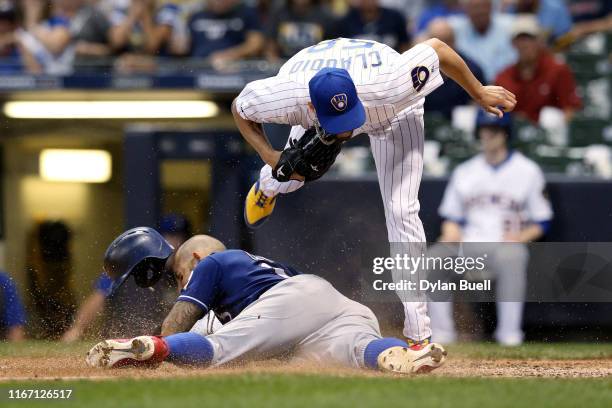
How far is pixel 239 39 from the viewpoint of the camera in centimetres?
1108

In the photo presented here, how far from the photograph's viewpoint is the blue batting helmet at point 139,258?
627 cm

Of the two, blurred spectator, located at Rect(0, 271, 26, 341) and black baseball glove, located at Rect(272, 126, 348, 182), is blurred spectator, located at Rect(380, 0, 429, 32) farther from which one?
black baseball glove, located at Rect(272, 126, 348, 182)

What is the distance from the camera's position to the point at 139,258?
6.27m

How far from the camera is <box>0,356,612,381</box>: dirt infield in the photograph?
568 centimetres

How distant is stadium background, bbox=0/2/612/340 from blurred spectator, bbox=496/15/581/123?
260 millimetres

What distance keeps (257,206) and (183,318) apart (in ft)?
5.17

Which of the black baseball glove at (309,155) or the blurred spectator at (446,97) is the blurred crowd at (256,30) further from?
Answer: the black baseball glove at (309,155)

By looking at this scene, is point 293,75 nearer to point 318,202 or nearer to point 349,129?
point 349,129

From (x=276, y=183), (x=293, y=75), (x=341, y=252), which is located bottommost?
(x=341, y=252)

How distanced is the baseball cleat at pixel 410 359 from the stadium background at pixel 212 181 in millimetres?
2239

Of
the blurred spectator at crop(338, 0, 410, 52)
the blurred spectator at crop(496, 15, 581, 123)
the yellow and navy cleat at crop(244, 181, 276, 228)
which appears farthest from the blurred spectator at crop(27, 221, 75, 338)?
the blurred spectator at crop(496, 15, 581, 123)

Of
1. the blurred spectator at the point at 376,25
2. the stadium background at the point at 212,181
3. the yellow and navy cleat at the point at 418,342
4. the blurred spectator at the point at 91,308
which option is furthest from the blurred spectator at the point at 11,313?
the blurred spectator at the point at 376,25

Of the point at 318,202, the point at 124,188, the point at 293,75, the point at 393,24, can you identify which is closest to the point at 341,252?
the point at 318,202

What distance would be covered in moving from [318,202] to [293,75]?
2.84 meters
